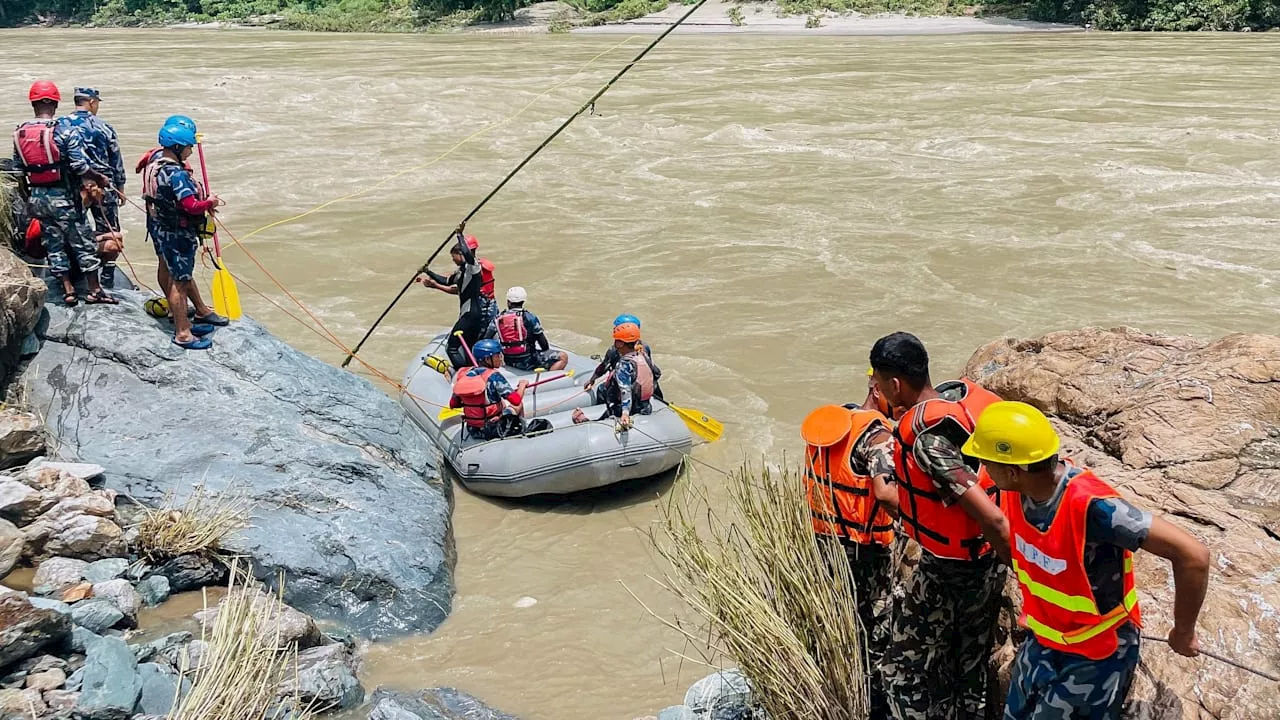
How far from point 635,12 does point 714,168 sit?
81.8 ft

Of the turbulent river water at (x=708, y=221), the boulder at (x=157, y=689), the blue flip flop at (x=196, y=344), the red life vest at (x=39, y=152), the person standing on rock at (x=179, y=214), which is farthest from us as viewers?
the blue flip flop at (x=196, y=344)

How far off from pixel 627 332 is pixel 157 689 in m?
3.79

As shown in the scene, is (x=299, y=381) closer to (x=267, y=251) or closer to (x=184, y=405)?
(x=184, y=405)

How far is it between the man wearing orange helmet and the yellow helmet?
5960 mm

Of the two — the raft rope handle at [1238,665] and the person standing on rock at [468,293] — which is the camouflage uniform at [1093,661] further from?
the person standing on rock at [468,293]

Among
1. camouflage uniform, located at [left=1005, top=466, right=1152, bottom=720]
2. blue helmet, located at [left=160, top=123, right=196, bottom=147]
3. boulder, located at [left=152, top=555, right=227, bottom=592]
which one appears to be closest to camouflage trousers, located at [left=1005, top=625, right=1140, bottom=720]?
camouflage uniform, located at [left=1005, top=466, right=1152, bottom=720]

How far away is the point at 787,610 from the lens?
144 inches

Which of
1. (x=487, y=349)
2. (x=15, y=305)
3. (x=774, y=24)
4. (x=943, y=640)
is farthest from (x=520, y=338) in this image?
(x=774, y=24)

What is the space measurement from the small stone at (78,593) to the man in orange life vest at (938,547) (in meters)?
3.66

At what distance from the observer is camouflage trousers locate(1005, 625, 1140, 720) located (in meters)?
2.77

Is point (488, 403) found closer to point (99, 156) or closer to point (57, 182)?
point (99, 156)

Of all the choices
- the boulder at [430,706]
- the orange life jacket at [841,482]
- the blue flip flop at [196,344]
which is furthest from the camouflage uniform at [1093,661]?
the blue flip flop at [196,344]

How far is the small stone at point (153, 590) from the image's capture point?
5.16 metres

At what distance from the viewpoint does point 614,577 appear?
6.39m
